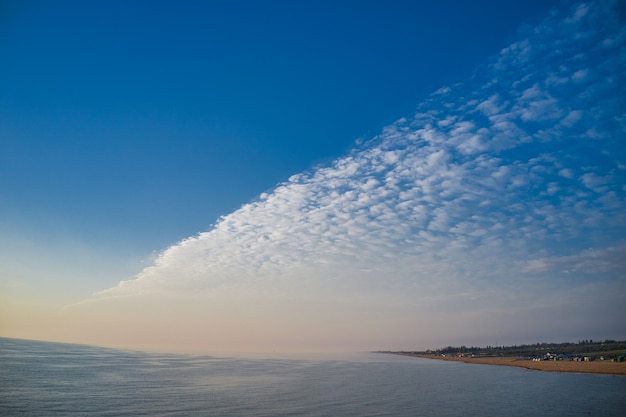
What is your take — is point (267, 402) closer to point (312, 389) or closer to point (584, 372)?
point (312, 389)

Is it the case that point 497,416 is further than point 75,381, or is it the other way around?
point 75,381

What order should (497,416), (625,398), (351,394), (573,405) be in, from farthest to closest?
1. (351,394)
2. (625,398)
3. (573,405)
4. (497,416)

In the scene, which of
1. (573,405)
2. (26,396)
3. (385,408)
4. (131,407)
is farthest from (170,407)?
(573,405)

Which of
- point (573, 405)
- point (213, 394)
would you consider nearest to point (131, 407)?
point (213, 394)

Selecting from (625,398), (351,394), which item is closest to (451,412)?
(351,394)

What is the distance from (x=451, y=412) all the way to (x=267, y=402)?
23.3m

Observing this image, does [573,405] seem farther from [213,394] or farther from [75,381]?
[75,381]

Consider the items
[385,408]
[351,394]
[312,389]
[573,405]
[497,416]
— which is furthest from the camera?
[312,389]

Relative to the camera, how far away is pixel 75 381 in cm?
6469

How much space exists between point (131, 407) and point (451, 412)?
1514 inches

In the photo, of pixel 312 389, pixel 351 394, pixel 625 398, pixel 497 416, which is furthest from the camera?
pixel 312 389

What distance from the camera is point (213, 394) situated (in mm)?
55125

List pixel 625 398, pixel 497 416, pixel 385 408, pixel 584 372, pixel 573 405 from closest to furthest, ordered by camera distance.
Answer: pixel 497 416, pixel 385 408, pixel 573 405, pixel 625 398, pixel 584 372

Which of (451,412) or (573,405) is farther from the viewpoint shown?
(573,405)
